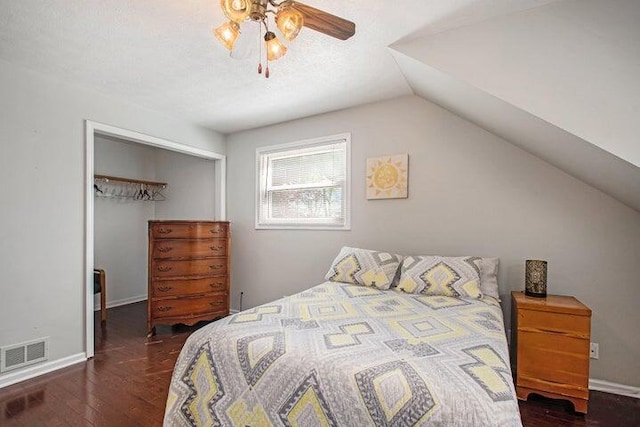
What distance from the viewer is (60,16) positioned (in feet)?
5.56

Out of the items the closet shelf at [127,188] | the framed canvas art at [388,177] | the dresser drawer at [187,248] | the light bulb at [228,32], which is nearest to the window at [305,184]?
the framed canvas art at [388,177]

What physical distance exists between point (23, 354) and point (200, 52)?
259cm

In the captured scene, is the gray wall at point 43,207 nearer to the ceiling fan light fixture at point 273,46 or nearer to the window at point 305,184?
the window at point 305,184

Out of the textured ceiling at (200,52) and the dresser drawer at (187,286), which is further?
the dresser drawer at (187,286)

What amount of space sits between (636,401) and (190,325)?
374 centimetres

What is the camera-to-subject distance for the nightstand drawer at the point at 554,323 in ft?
5.98

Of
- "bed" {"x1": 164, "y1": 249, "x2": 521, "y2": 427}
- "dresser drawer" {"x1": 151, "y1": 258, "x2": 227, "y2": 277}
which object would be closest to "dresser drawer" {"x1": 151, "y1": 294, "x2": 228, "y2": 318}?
"dresser drawer" {"x1": 151, "y1": 258, "x2": 227, "y2": 277}

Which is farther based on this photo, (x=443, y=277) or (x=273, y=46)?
(x=443, y=277)

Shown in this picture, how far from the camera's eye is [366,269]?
8.27 ft

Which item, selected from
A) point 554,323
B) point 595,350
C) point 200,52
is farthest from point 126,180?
point 595,350

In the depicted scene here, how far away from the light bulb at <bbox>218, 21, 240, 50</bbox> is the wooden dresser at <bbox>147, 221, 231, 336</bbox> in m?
2.25

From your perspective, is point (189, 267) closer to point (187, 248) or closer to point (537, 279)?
point (187, 248)

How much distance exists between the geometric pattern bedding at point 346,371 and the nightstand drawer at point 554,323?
409 millimetres

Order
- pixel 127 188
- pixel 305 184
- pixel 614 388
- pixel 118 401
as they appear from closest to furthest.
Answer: pixel 118 401, pixel 614 388, pixel 305 184, pixel 127 188
